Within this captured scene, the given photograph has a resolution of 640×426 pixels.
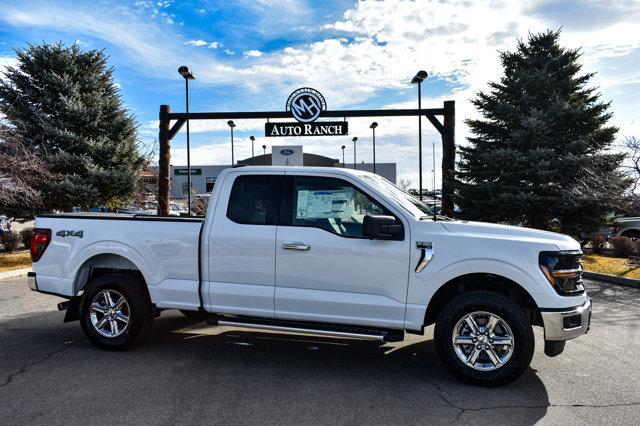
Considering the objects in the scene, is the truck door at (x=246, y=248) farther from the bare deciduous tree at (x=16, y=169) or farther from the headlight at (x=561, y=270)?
the bare deciduous tree at (x=16, y=169)

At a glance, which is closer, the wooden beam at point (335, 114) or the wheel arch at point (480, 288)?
the wheel arch at point (480, 288)

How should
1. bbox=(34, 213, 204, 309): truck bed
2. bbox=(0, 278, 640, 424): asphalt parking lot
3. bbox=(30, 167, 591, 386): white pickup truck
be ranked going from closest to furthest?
bbox=(0, 278, 640, 424): asphalt parking lot
bbox=(30, 167, 591, 386): white pickup truck
bbox=(34, 213, 204, 309): truck bed

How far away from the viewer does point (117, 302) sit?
5.44 metres

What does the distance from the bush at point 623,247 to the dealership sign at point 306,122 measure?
8.12 meters

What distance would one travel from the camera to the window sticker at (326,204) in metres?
4.87

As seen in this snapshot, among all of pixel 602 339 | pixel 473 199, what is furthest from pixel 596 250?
pixel 602 339

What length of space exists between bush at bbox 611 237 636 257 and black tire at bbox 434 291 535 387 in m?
11.0

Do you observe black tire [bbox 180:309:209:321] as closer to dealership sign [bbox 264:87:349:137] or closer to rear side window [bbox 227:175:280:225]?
rear side window [bbox 227:175:280:225]

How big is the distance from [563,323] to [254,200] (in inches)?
124

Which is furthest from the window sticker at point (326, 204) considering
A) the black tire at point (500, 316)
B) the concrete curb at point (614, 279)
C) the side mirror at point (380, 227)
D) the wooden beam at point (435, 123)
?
the wooden beam at point (435, 123)

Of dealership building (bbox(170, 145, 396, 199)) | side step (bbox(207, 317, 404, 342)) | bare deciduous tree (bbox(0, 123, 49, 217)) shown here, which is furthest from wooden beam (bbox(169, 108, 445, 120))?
side step (bbox(207, 317, 404, 342))

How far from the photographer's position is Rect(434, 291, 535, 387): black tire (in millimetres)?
4273

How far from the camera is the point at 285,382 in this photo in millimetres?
4473

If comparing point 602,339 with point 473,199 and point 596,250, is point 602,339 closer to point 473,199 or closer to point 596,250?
point 473,199
